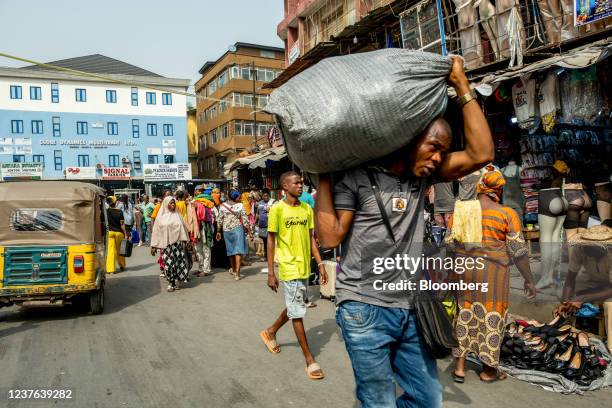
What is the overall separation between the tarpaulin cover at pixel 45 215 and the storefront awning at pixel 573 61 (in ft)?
21.2

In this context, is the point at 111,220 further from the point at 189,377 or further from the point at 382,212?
the point at 382,212

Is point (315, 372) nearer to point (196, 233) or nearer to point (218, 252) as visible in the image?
point (196, 233)

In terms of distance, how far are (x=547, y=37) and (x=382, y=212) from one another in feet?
26.8

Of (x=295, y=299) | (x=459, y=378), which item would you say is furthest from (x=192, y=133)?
(x=459, y=378)

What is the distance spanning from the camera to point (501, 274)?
2.97m

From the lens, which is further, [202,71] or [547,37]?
[202,71]

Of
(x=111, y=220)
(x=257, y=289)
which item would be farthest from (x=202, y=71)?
(x=257, y=289)

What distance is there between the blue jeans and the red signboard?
42291 millimetres

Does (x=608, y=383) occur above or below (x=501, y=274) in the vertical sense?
below

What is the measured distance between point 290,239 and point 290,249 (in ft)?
0.34

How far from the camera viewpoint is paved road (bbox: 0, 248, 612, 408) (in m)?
3.71

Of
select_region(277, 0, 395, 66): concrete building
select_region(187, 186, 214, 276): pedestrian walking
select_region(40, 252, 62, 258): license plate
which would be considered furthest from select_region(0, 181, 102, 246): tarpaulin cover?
select_region(277, 0, 395, 66): concrete building

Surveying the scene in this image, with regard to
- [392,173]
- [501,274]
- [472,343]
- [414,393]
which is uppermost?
[392,173]

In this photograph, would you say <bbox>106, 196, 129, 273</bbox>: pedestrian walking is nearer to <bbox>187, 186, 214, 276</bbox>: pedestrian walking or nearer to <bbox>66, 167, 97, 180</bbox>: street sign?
<bbox>187, 186, 214, 276</bbox>: pedestrian walking
